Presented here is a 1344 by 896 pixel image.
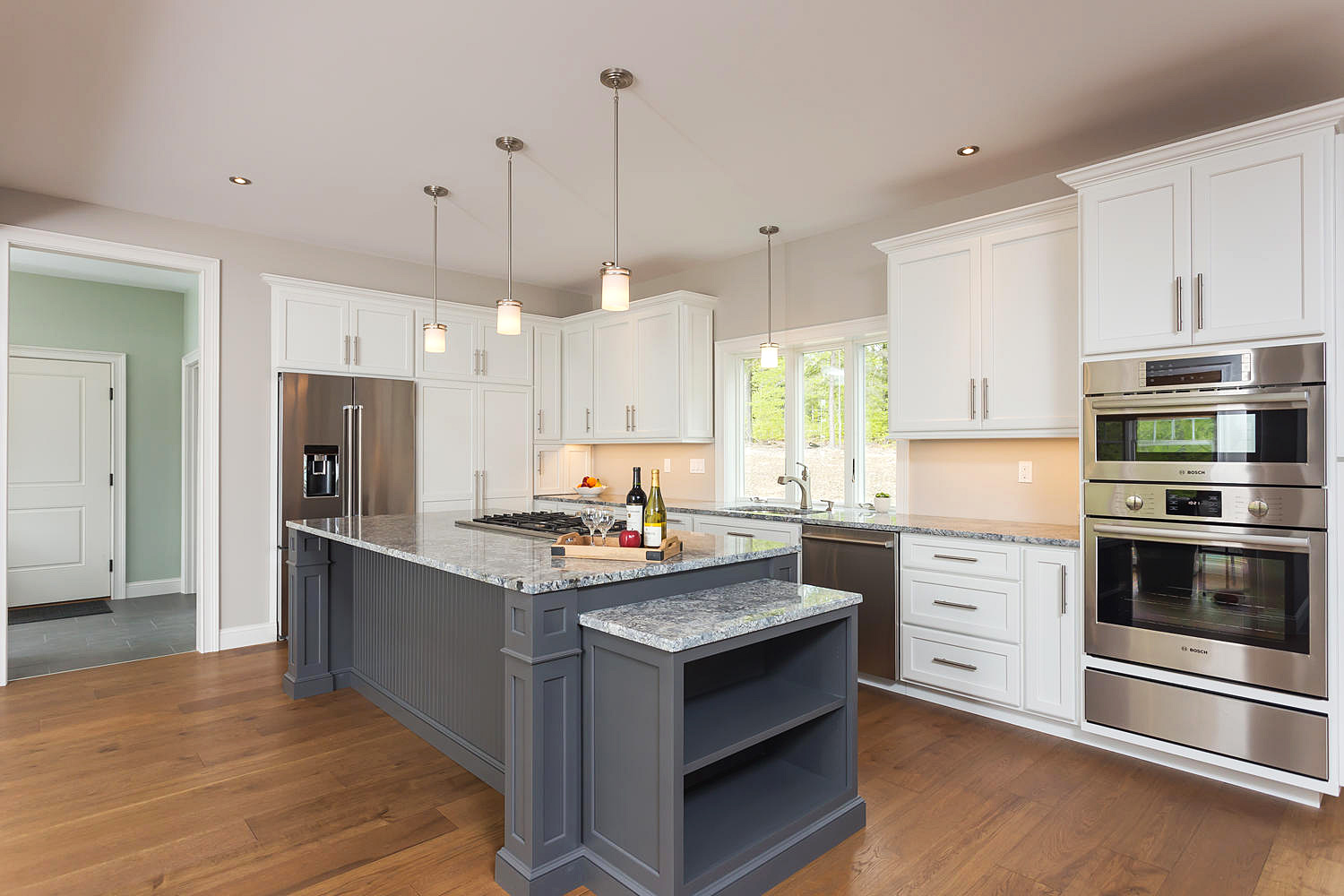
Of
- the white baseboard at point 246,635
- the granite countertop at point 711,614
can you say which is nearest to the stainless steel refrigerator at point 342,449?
the white baseboard at point 246,635

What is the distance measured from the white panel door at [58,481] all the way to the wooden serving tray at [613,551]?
17.9ft

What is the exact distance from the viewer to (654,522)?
241 cm

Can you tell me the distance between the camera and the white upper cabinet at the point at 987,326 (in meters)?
3.24

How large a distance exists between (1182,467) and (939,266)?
1508 mm

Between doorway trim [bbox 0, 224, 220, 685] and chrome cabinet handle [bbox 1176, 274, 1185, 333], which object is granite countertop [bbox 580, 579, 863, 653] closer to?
chrome cabinet handle [bbox 1176, 274, 1185, 333]

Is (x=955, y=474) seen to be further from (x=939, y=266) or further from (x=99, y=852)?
(x=99, y=852)

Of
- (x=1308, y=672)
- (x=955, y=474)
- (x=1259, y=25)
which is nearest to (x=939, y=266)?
(x=955, y=474)

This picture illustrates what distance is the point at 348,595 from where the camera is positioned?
12.3ft

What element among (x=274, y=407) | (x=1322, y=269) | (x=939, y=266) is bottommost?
(x=274, y=407)

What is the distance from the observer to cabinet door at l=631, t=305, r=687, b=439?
5148 mm

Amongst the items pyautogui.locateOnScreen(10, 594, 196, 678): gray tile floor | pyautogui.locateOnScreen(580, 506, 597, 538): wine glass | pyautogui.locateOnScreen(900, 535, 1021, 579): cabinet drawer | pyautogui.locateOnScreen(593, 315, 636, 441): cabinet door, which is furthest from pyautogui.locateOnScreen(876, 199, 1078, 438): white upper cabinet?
pyautogui.locateOnScreen(10, 594, 196, 678): gray tile floor

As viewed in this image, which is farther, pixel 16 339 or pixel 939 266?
pixel 16 339

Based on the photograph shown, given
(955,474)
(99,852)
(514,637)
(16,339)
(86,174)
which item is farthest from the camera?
(16,339)

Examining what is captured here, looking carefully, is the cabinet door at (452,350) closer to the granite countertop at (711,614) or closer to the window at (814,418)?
the window at (814,418)
